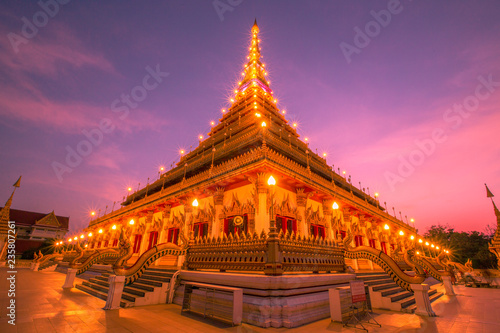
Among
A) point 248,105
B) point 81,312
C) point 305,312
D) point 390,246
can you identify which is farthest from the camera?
point 390,246

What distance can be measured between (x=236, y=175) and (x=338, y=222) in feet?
35.1

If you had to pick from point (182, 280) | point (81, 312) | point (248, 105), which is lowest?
point (81, 312)

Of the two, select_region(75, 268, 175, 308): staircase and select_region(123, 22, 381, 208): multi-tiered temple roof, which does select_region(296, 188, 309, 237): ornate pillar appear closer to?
select_region(123, 22, 381, 208): multi-tiered temple roof

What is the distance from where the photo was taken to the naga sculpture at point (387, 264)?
23.8 ft

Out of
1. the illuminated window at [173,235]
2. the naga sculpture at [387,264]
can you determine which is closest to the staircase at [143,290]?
the illuminated window at [173,235]

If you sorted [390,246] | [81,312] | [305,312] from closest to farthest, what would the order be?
1. [305,312]
2. [81,312]
3. [390,246]

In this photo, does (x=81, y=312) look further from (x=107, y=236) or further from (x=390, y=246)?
(x=390, y=246)

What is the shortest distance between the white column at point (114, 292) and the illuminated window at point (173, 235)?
10606 mm

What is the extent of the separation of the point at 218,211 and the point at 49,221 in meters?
67.8

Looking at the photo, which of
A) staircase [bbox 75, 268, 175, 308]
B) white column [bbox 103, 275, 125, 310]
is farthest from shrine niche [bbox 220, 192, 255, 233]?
white column [bbox 103, 275, 125, 310]

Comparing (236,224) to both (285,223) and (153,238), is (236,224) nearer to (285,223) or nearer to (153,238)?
(285,223)

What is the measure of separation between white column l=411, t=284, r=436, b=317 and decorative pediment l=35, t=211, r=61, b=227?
7662cm

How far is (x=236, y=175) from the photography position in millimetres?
13148

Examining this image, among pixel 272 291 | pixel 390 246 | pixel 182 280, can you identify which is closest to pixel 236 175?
pixel 182 280
